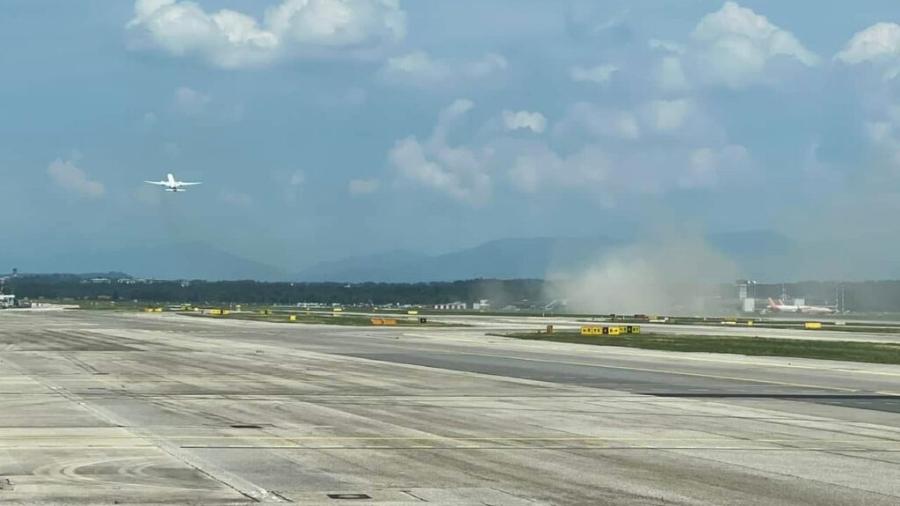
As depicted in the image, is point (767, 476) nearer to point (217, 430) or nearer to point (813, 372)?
point (217, 430)

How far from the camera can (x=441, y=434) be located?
21906 millimetres

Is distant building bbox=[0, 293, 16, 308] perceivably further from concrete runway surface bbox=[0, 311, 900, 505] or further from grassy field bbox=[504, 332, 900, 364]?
concrete runway surface bbox=[0, 311, 900, 505]

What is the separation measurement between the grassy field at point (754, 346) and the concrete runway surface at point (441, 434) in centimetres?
1057

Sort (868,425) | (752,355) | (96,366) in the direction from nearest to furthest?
(868,425), (96,366), (752,355)

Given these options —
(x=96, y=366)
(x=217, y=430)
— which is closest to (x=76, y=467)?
(x=217, y=430)

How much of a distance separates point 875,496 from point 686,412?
12035 mm

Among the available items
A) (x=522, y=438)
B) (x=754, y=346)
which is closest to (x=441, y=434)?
(x=522, y=438)

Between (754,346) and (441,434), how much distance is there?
4465cm

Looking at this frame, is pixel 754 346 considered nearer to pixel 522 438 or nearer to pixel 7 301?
pixel 522 438

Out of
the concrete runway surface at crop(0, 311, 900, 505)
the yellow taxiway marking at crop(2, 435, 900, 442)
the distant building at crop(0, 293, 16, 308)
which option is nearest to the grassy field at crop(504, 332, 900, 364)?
the concrete runway surface at crop(0, 311, 900, 505)

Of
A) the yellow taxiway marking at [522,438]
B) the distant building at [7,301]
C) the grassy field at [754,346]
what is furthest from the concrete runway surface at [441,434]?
the distant building at [7,301]

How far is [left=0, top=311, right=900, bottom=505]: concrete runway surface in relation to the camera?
51.1 ft

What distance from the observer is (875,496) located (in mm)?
15555

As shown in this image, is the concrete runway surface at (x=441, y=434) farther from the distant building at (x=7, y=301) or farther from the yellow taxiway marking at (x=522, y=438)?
the distant building at (x=7, y=301)
